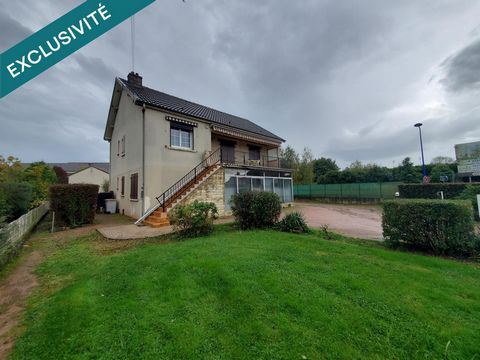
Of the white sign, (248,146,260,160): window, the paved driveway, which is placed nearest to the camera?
the paved driveway

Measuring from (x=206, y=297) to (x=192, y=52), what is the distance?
1327cm

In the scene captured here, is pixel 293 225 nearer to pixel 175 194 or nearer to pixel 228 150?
pixel 175 194

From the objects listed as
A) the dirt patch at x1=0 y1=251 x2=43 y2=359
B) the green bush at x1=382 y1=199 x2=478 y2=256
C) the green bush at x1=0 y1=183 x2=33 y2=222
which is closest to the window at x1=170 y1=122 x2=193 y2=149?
the green bush at x1=0 y1=183 x2=33 y2=222

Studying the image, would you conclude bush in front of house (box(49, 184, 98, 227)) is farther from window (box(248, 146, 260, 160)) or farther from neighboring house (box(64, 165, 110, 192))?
neighboring house (box(64, 165, 110, 192))

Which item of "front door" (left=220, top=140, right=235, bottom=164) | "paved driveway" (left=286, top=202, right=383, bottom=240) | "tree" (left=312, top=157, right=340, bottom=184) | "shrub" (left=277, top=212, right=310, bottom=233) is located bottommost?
"paved driveway" (left=286, top=202, right=383, bottom=240)

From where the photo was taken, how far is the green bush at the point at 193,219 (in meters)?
7.67

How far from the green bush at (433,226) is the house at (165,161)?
9.28 metres

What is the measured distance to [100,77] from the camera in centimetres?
1462

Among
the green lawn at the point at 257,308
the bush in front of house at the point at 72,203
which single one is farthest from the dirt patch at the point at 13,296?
the bush in front of house at the point at 72,203

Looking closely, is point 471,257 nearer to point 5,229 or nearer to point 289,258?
point 289,258

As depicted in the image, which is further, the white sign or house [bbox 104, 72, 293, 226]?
the white sign

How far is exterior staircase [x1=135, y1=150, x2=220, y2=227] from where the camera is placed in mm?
10666

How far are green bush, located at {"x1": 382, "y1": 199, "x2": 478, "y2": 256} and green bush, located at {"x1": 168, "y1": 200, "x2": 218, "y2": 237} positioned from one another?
6.27m

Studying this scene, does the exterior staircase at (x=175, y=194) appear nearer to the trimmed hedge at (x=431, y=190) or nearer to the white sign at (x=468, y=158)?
the trimmed hedge at (x=431, y=190)
